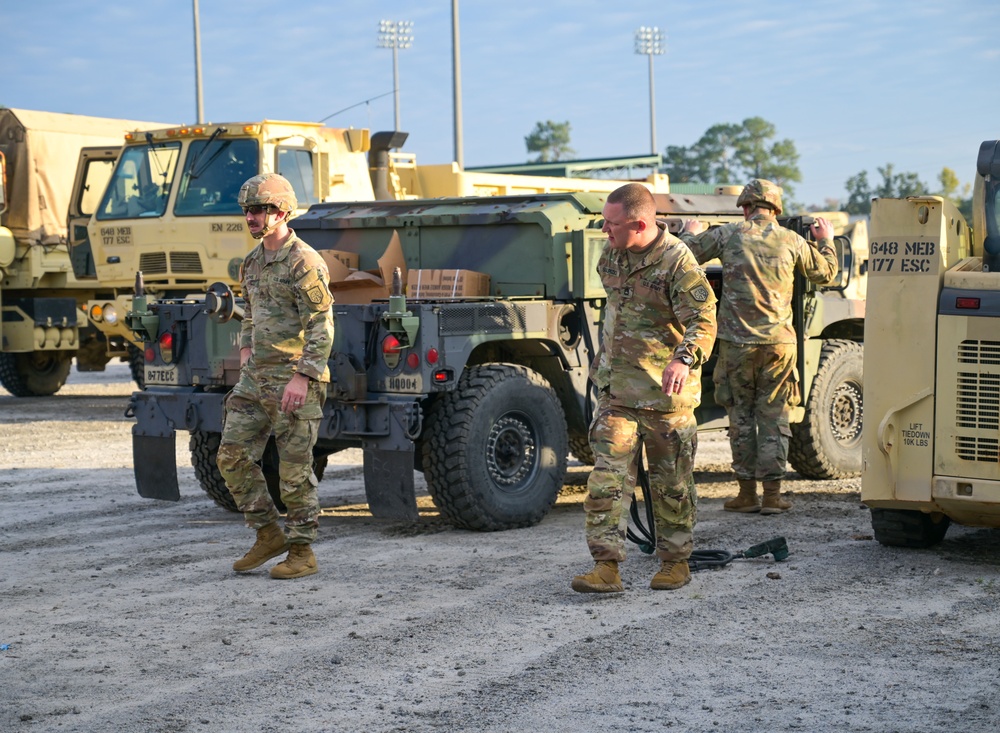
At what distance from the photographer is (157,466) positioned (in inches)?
342

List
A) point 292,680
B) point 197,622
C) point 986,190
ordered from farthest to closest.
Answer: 1. point 986,190
2. point 197,622
3. point 292,680

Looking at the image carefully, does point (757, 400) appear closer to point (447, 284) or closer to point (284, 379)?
point (447, 284)

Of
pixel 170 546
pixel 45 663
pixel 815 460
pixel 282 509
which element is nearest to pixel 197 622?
pixel 45 663

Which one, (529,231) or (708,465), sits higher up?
(529,231)

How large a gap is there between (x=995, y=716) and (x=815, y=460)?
552cm

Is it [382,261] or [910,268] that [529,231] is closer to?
[382,261]

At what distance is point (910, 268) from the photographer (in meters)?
6.92

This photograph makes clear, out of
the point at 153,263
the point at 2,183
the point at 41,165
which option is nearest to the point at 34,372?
the point at 41,165

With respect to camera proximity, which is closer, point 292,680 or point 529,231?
point 292,680

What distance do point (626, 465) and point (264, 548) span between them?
2.02 m

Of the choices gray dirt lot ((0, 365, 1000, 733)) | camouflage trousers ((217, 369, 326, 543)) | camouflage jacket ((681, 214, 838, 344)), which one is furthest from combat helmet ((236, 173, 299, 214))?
camouflage jacket ((681, 214, 838, 344))

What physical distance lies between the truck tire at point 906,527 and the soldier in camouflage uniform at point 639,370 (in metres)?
1.33

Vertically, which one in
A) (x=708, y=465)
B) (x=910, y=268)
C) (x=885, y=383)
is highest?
(x=910, y=268)

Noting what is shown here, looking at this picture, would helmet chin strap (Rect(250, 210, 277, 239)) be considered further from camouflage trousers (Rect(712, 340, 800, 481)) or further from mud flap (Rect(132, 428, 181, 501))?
camouflage trousers (Rect(712, 340, 800, 481))
